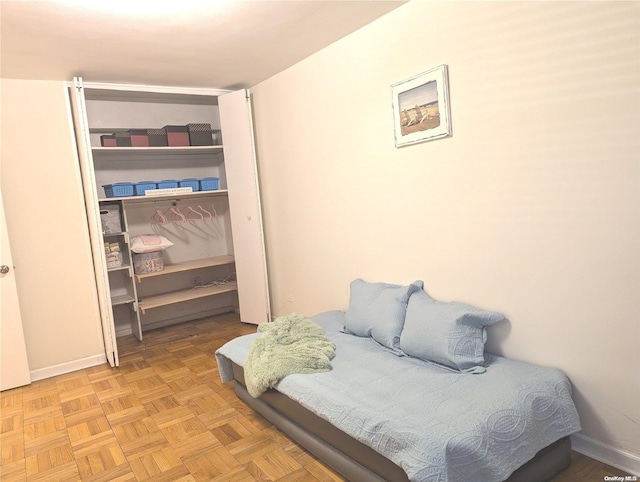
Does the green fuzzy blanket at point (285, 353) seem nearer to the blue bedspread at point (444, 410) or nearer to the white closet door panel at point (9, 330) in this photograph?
the blue bedspread at point (444, 410)

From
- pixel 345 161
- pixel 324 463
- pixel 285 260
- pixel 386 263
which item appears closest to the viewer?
pixel 324 463

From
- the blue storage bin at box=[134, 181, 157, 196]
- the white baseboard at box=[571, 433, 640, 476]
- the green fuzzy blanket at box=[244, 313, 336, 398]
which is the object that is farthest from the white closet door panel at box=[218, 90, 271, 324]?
the white baseboard at box=[571, 433, 640, 476]

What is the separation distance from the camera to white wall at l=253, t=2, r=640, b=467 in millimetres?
1893

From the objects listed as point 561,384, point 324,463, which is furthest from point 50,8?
point 561,384

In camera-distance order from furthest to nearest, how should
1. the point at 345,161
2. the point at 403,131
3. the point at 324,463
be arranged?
1. the point at 345,161
2. the point at 403,131
3. the point at 324,463

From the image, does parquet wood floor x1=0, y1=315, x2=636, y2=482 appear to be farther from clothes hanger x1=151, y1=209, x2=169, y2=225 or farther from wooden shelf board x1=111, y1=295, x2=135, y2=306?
clothes hanger x1=151, y1=209, x2=169, y2=225

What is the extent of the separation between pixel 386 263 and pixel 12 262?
283cm

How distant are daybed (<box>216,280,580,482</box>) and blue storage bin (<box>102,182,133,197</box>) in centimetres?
212

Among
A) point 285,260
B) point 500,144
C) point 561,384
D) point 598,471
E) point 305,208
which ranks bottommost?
point 598,471

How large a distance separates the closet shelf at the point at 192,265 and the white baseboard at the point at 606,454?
3394 mm

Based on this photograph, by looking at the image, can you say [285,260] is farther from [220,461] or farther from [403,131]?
[220,461]

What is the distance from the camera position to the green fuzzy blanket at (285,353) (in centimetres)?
247

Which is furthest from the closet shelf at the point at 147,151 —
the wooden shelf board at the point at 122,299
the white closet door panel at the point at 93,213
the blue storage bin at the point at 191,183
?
the wooden shelf board at the point at 122,299

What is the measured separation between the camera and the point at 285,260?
13.8ft
